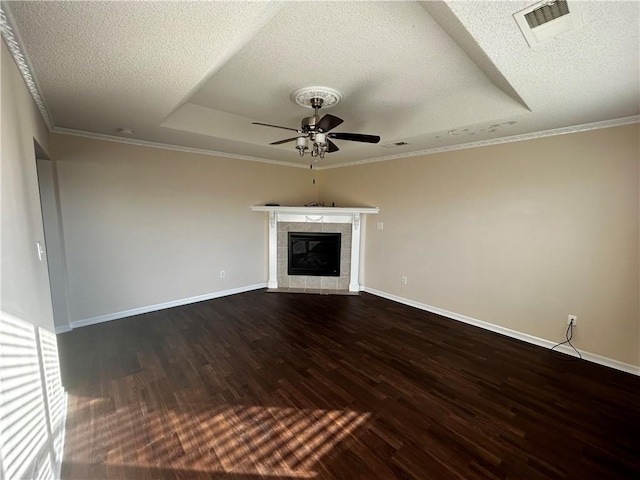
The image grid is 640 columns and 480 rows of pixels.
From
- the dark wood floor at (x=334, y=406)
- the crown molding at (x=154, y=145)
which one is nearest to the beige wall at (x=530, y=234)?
the dark wood floor at (x=334, y=406)

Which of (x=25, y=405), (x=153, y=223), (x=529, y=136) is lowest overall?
(x=25, y=405)

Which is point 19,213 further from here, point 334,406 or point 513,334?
point 513,334

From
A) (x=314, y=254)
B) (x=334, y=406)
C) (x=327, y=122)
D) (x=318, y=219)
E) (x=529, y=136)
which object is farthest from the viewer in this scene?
(x=314, y=254)

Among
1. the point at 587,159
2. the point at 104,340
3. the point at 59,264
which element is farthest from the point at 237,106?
the point at 587,159

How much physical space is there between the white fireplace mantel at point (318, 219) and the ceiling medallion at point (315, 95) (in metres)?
2.18

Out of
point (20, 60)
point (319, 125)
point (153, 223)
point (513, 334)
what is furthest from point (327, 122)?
point (513, 334)

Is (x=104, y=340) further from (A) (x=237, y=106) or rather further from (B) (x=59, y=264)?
(A) (x=237, y=106)

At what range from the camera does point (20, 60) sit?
65.0 inches

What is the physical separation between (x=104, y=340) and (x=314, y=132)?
10.8 ft

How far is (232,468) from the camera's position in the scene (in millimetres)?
1672

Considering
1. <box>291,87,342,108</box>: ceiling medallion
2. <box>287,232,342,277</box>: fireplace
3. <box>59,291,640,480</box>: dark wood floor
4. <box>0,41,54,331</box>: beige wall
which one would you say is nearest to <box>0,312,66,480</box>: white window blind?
<box>0,41,54,331</box>: beige wall

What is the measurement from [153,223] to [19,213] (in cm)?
263

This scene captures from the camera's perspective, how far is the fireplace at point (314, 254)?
5.12m

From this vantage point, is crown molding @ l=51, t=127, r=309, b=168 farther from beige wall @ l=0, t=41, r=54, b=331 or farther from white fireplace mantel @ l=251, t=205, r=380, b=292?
beige wall @ l=0, t=41, r=54, b=331
